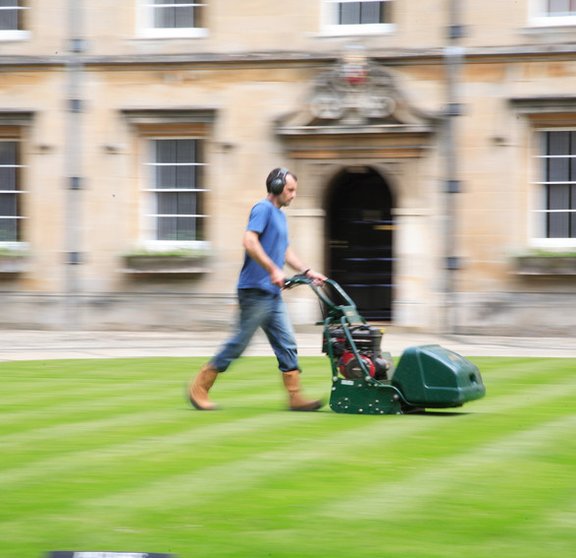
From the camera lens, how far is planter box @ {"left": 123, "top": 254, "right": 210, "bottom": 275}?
65.7 feet

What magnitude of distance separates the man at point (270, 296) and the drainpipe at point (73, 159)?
11.1 metres

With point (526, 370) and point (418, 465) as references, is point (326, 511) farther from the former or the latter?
point (526, 370)

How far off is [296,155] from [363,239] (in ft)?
5.39

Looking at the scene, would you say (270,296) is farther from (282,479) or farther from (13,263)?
(13,263)

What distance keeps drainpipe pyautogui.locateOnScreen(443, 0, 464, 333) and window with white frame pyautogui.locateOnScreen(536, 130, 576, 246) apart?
1174mm

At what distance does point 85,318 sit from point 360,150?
462 cm

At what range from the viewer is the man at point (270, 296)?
369 inches

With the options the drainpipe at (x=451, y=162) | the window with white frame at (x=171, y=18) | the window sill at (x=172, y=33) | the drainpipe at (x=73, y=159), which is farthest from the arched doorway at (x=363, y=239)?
the drainpipe at (x=73, y=159)

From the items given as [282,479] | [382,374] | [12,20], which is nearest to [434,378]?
[382,374]

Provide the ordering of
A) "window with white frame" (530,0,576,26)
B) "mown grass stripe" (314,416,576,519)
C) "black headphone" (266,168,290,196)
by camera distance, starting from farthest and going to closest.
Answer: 1. "window with white frame" (530,0,576,26)
2. "black headphone" (266,168,290,196)
3. "mown grass stripe" (314,416,576,519)

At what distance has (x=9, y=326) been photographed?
20.5 metres

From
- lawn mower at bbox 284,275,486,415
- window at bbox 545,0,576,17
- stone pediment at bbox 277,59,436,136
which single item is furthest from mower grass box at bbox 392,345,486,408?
window at bbox 545,0,576,17

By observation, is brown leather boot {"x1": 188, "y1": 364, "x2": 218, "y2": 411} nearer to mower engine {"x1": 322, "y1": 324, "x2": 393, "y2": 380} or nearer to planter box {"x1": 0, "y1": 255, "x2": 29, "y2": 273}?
mower engine {"x1": 322, "y1": 324, "x2": 393, "y2": 380}

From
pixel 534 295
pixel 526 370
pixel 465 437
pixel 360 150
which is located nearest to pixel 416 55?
pixel 360 150
